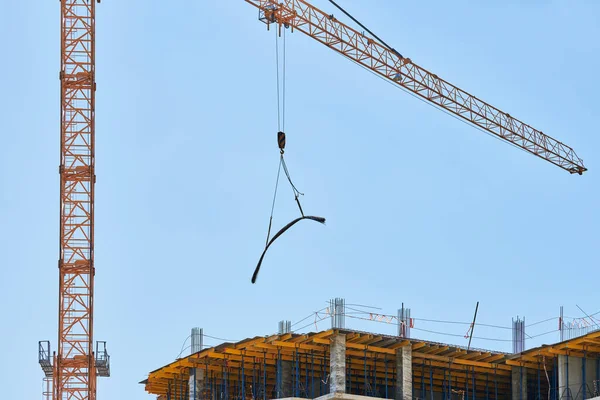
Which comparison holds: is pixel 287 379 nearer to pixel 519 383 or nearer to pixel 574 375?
pixel 519 383

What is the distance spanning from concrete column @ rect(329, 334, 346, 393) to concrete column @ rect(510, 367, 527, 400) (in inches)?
440

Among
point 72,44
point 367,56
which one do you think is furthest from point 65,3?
point 367,56

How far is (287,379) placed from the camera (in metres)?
66.6

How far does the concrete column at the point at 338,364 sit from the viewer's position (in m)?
61.6

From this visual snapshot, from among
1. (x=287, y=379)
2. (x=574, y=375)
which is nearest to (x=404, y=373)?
(x=287, y=379)

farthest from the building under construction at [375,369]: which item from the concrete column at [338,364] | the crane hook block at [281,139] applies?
the crane hook block at [281,139]

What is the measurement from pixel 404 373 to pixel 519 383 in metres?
7.71

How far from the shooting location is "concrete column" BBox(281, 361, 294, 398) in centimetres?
6631

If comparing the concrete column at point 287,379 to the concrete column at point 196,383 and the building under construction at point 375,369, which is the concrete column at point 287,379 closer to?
the building under construction at point 375,369

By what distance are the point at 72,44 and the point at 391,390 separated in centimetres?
3894

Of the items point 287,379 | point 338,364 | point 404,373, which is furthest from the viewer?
point 287,379

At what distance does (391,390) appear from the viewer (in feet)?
238

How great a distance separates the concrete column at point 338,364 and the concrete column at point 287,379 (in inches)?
184

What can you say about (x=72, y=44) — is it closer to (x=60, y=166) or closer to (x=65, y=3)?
(x=65, y=3)
